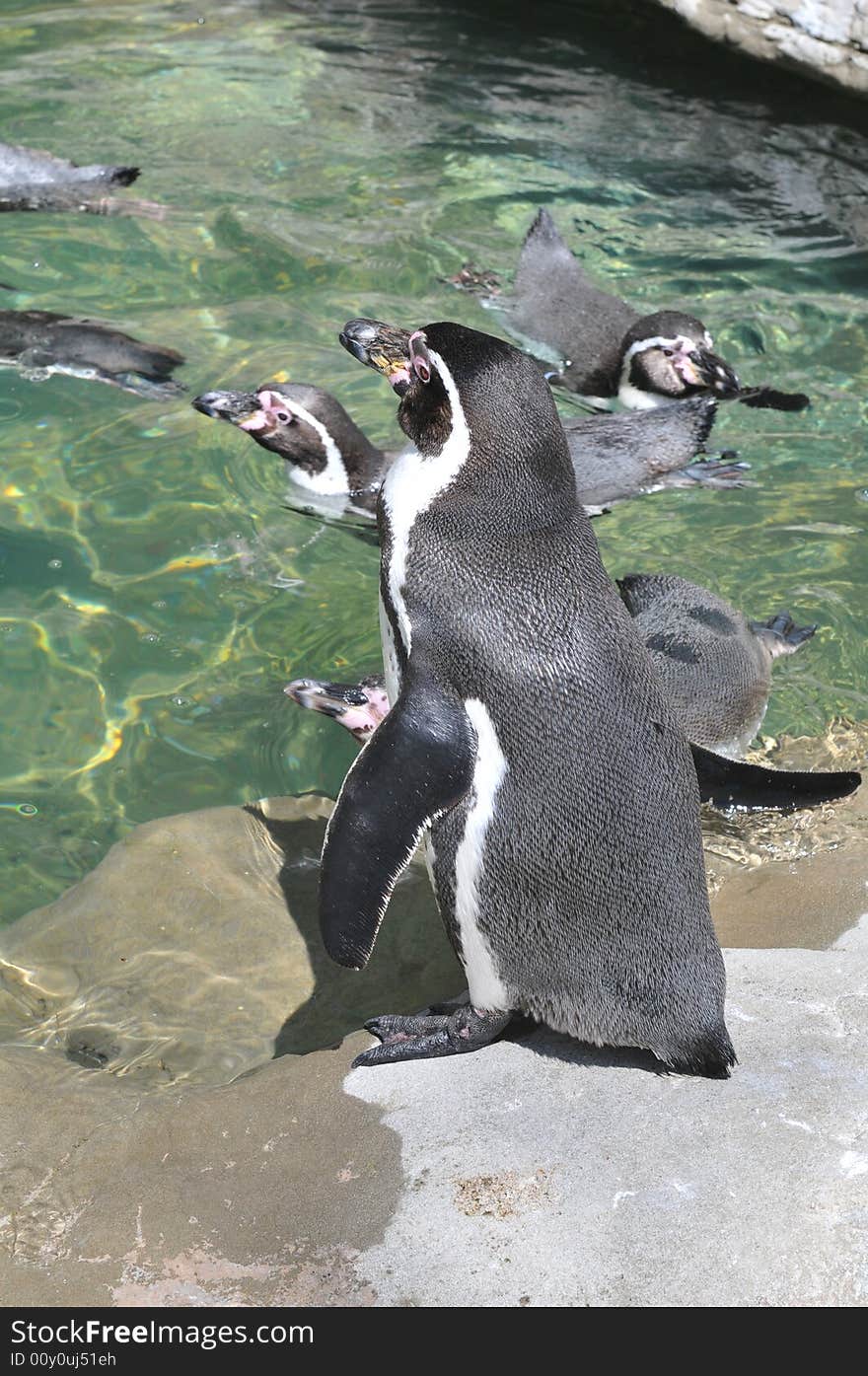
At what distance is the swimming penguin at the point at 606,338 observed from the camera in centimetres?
537

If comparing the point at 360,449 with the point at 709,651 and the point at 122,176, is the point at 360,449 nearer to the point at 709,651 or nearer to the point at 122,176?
the point at 709,651

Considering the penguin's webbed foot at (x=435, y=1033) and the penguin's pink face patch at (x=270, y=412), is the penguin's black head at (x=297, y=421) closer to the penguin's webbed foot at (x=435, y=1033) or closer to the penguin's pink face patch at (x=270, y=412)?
the penguin's pink face patch at (x=270, y=412)

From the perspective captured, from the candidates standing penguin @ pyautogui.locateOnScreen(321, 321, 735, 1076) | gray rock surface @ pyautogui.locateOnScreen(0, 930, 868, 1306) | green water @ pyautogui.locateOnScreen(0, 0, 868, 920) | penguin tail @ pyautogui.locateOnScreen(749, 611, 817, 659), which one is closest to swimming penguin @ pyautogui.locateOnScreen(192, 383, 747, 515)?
green water @ pyautogui.locateOnScreen(0, 0, 868, 920)

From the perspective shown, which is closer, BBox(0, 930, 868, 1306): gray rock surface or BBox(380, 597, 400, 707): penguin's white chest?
BBox(0, 930, 868, 1306): gray rock surface

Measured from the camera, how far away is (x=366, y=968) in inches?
128

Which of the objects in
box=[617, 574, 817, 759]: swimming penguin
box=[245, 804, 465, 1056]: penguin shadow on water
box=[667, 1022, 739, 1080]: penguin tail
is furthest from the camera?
box=[617, 574, 817, 759]: swimming penguin

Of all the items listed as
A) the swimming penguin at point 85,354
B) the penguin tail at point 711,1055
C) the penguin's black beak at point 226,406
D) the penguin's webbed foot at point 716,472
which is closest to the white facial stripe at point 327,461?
the penguin's black beak at point 226,406

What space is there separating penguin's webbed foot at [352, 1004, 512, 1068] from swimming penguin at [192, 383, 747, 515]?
8.07 feet

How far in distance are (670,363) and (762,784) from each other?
275 centimetres

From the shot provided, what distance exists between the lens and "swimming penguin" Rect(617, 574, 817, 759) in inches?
152

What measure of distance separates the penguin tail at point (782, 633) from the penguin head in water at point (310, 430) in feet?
4.91

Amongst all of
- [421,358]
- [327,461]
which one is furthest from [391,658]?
[327,461]

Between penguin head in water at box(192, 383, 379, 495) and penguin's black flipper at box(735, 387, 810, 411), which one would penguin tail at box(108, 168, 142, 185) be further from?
penguin's black flipper at box(735, 387, 810, 411)

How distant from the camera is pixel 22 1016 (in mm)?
3115
